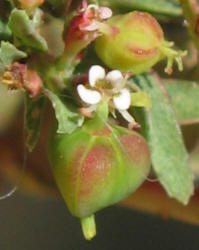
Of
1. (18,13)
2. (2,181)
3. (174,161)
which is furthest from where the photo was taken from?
(2,181)

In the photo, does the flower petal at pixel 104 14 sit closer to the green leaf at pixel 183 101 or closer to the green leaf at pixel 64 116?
the green leaf at pixel 64 116

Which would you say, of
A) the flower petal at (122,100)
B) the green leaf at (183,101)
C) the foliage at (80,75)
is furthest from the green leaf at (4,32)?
the green leaf at (183,101)

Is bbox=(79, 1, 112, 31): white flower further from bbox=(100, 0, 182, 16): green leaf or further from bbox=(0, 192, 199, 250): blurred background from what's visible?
bbox=(0, 192, 199, 250): blurred background

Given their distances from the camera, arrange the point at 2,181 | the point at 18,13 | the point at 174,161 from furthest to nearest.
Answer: the point at 2,181 < the point at 174,161 < the point at 18,13

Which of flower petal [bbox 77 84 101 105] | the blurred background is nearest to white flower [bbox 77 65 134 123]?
flower petal [bbox 77 84 101 105]

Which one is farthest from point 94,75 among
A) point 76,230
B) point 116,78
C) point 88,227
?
point 76,230

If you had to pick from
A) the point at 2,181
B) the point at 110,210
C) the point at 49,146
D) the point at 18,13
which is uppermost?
the point at 18,13

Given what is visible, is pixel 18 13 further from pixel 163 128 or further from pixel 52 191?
pixel 52 191

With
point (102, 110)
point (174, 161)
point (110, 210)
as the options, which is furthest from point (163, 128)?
point (110, 210)
